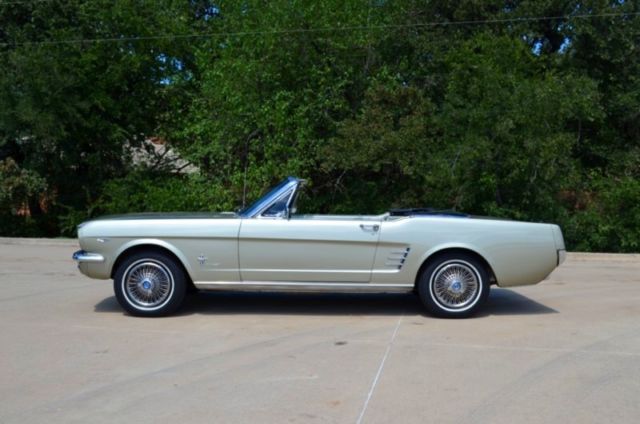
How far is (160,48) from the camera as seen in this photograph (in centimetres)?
2272

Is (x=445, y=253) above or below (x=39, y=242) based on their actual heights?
above

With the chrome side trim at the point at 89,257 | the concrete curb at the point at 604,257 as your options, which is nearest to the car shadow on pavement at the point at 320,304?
the chrome side trim at the point at 89,257

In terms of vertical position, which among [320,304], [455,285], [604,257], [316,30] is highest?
[316,30]

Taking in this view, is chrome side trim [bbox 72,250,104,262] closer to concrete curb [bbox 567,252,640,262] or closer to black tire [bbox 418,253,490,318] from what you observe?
black tire [bbox 418,253,490,318]

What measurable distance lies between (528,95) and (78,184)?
544 inches

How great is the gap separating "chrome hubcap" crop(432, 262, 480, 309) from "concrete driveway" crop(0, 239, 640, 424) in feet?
0.79

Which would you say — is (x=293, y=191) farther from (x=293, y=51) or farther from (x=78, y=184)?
(x=78, y=184)

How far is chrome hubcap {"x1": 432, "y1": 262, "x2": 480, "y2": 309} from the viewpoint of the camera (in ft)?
26.8

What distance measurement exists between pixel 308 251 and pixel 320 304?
1.30m

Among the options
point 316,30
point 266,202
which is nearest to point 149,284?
point 266,202

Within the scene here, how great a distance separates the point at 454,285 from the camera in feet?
26.8

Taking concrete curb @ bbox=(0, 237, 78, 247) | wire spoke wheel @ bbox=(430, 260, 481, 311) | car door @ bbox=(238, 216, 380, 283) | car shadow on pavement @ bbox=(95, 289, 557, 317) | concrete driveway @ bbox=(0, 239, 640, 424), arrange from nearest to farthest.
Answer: concrete driveway @ bbox=(0, 239, 640, 424)
car door @ bbox=(238, 216, 380, 283)
wire spoke wheel @ bbox=(430, 260, 481, 311)
car shadow on pavement @ bbox=(95, 289, 557, 317)
concrete curb @ bbox=(0, 237, 78, 247)

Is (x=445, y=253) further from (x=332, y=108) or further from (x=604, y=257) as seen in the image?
(x=332, y=108)

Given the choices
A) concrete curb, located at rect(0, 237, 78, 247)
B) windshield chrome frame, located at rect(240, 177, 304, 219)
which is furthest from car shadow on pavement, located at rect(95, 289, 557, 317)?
concrete curb, located at rect(0, 237, 78, 247)
